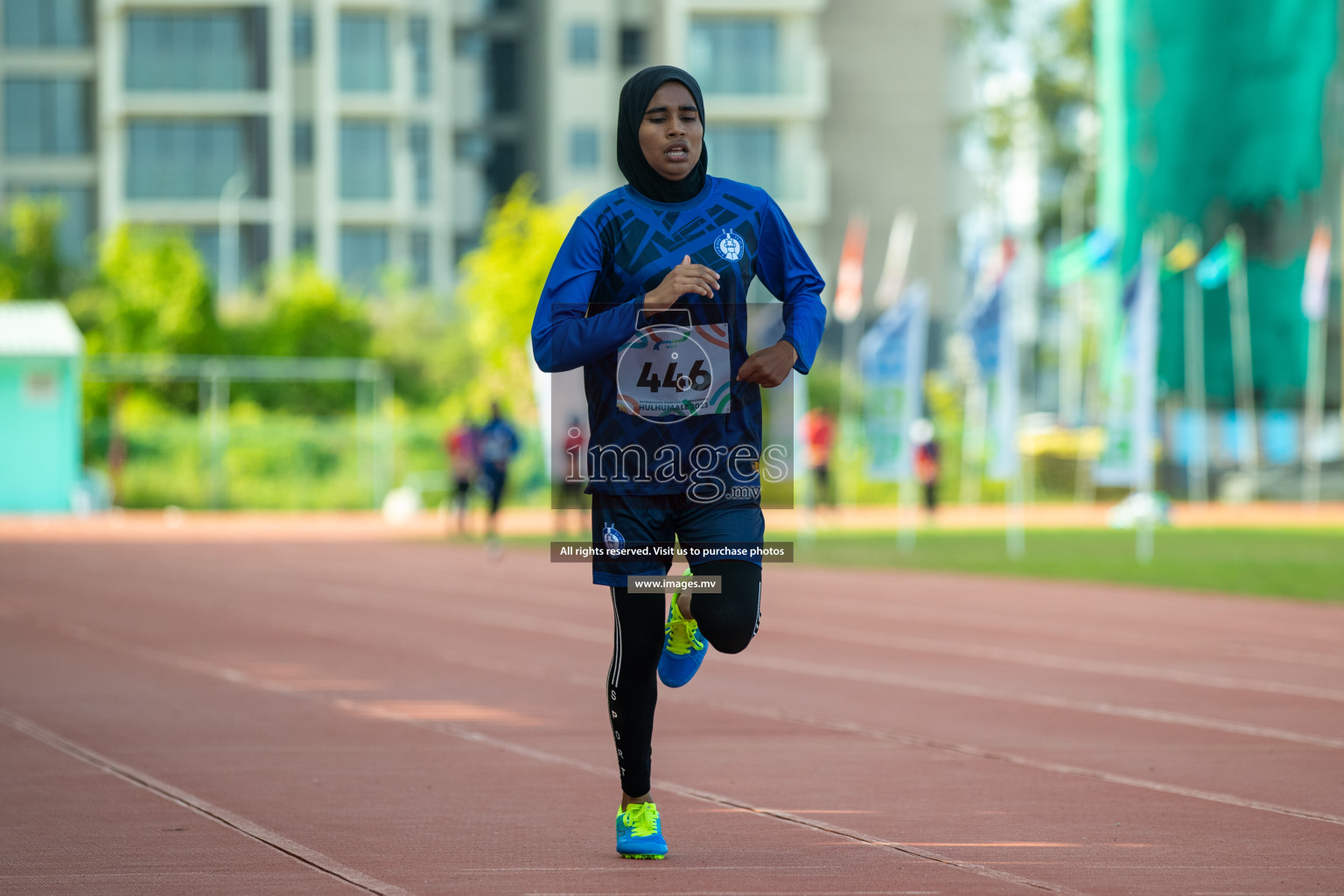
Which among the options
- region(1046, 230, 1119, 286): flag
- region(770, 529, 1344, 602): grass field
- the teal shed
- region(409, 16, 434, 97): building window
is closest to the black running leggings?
region(770, 529, 1344, 602): grass field

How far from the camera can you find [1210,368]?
43.2m

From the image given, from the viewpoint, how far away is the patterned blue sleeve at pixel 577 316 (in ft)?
15.8

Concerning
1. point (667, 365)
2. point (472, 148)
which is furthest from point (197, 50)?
point (667, 365)

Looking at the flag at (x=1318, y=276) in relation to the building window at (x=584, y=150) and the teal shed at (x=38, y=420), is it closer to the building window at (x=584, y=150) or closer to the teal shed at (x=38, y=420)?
the teal shed at (x=38, y=420)

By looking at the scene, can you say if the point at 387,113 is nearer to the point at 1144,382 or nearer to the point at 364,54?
the point at 364,54

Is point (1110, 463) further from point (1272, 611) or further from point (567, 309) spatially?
point (567, 309)

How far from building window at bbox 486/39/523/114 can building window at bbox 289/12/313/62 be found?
7.35 metres

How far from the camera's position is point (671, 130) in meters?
4.94

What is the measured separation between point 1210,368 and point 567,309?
4046 cm

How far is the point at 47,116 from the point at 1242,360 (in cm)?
3547

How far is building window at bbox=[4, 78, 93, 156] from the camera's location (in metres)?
54.2

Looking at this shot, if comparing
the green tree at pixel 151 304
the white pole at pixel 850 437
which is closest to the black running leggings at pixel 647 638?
the white pole at pixel 850 437

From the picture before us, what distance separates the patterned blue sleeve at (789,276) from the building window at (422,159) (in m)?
52.6

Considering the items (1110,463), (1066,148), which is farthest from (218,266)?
(1110,463)
